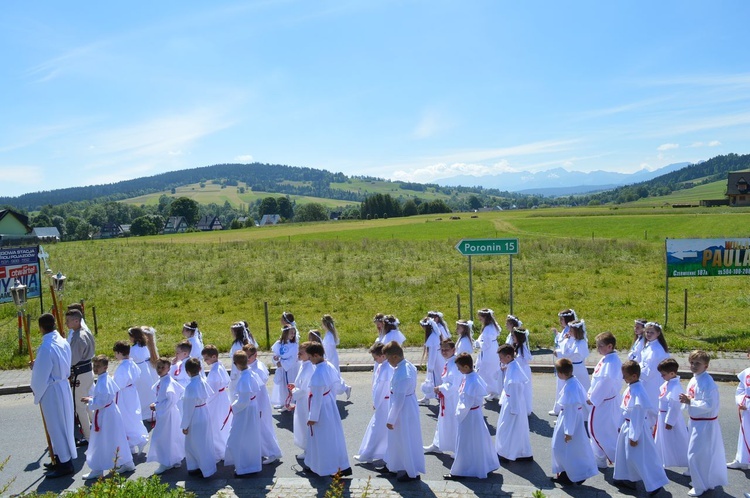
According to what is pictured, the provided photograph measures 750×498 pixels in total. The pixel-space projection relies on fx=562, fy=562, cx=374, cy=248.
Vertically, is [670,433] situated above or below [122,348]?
below

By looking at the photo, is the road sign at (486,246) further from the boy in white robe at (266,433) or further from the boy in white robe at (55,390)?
the boy in white robe at (55,390)

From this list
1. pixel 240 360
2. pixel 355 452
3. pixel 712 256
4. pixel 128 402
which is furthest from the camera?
pixel 712 256

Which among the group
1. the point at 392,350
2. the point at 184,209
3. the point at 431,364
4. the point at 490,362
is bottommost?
the point at 490,362

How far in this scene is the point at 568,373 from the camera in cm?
739

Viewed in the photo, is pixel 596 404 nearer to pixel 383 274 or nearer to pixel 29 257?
pixel 29 257

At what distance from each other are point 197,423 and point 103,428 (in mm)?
1419

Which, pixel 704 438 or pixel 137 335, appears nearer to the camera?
pixel 704 438

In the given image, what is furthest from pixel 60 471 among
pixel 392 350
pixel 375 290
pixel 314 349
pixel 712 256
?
pixel 375 290

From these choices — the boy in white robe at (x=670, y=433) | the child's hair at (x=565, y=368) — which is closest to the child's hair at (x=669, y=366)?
the boy in white robe at (x=670, y=433)

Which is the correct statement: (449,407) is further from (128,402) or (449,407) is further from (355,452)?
(128,402)

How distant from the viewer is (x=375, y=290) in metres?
26.2

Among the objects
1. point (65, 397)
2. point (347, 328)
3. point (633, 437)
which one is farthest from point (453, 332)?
point (65, 397)

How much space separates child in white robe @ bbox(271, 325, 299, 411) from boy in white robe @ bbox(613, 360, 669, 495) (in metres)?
6.15

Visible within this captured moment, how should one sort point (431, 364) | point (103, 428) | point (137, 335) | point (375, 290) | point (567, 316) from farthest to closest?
point (375, 290) < point (431, 364) < point (567, 316) < point (137, 335) < point (103, 428)
